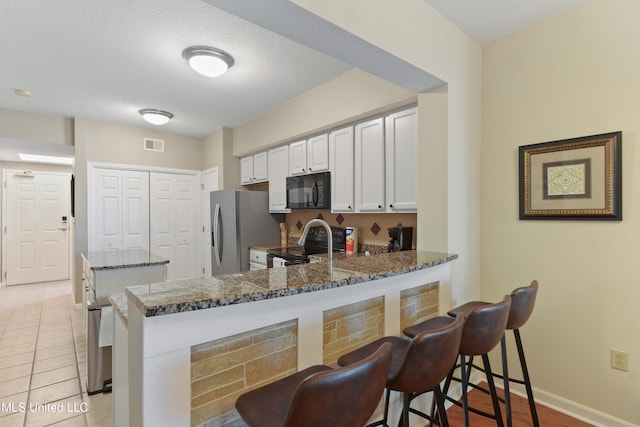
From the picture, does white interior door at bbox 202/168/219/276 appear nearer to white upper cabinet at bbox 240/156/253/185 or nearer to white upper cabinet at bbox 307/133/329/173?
white upper cabinet at bbox 240/156/253/185

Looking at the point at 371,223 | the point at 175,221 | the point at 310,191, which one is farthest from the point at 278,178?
the point at 175,221

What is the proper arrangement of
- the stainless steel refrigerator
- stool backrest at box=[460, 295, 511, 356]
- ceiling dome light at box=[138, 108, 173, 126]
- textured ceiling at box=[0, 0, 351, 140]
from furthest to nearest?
the stainless steel refrigerator
ceiling dome light at box=[138, 108, 173, 126]
textured ceiling at box=[0, 0, 351, 140]
stool backrest at box=[460, 295, 511, 356]

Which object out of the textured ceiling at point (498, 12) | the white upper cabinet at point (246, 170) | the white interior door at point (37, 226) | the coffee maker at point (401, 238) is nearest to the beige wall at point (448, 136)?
the textured ceiling at point (498, 12)

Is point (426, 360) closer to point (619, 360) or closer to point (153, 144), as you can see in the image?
point (619, 360)

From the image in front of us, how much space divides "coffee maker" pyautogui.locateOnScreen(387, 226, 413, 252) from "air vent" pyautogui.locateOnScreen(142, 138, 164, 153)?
13.3 ft

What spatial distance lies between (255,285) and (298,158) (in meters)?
2.71

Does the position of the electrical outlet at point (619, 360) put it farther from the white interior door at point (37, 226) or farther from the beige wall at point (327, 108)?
the white interior door at point (37, 226)

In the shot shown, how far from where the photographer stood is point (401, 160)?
8.71ft

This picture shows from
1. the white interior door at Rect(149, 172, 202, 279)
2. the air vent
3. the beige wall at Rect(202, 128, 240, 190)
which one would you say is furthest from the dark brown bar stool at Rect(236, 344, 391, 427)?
the air vent

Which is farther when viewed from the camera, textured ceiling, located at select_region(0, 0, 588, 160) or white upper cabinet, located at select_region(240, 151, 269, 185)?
white upper cabinet, located at select_region(240, 151, 269, 185)

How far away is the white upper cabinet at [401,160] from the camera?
257 cm

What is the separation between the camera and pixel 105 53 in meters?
2.57

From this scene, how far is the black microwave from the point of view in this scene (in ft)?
11.0

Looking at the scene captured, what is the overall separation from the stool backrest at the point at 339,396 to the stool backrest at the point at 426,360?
229 millimetres
